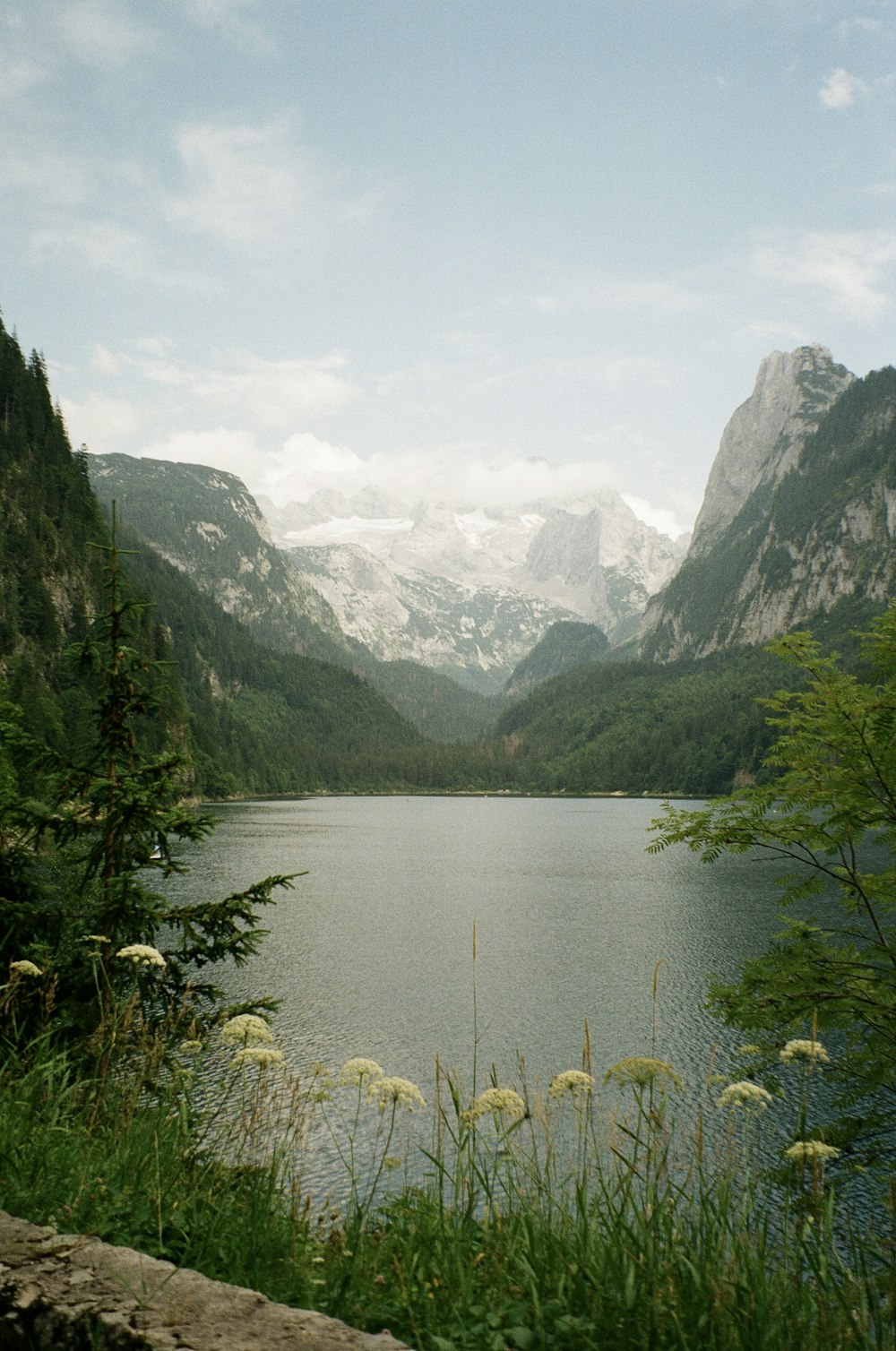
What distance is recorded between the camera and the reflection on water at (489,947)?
29.8m

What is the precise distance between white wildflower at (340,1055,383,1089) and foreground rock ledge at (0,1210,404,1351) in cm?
304

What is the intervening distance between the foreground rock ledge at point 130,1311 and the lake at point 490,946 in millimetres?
10856

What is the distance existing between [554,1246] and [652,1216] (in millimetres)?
844

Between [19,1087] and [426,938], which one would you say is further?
[426,938]

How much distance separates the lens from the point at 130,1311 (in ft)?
13.0

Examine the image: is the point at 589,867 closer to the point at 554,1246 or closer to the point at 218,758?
the point at 554,1246

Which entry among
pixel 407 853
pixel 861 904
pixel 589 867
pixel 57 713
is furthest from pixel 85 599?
pixel 861 904

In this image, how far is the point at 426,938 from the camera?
47.6 metres

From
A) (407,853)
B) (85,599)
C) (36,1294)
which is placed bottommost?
(407,853)

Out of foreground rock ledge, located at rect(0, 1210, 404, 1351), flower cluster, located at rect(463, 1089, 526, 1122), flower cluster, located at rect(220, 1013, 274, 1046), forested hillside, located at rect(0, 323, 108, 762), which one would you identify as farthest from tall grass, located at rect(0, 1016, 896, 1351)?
forested hillside, located at rect(0, 323, 108, 762)

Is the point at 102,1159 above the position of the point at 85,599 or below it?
below

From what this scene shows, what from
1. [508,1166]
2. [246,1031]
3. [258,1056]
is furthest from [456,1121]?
[508,1166]

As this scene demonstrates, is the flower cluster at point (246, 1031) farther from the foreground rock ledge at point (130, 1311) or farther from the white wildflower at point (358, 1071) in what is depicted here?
the foreground rock ledge at point (130, 1311)

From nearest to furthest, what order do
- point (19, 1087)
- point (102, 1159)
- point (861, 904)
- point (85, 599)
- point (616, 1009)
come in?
point (102, 1159) < point (19, 1087) < point (861, 904) < point (616, 1009) < point (85, 599)
